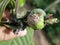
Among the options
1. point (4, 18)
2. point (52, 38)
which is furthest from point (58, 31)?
point (4, 18)

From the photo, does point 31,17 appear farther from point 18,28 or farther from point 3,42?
point 3,42

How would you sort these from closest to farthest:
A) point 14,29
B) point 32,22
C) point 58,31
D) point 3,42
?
point 32,22 < point 14,29 < point 3,42 < point 58,31

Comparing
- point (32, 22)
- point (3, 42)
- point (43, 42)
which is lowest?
point (43, 42)

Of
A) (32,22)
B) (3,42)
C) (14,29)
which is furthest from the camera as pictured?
(3,42)

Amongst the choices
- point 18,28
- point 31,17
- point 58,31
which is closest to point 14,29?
point 18,28

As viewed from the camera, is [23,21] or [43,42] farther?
[43,42]

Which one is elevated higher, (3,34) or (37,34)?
(3,34)

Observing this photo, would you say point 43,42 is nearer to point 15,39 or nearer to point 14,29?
point 15,39
